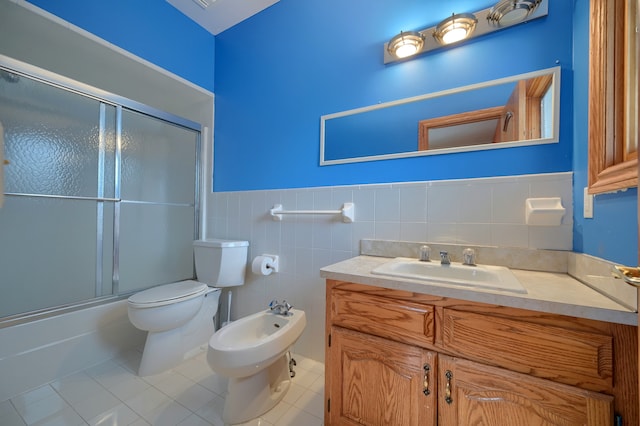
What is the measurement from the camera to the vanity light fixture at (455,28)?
119cm

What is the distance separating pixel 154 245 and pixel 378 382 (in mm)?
2064

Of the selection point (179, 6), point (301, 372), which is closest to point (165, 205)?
point (179, 6)

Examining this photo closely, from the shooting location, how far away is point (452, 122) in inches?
50.0

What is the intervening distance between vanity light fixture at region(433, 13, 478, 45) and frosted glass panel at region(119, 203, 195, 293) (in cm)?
227

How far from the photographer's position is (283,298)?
1.75 m

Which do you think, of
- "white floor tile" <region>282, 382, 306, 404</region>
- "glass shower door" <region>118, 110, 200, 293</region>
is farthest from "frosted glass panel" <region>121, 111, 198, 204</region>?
"white floor tile" <region>282, 382, 306, 404</region>

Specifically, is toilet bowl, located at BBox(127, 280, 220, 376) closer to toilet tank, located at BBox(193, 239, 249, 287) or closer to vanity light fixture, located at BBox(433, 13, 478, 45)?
toilet tank, located at BBox(193, 239, 249, 287)

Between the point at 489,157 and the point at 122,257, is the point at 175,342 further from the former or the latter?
the point at 489,157

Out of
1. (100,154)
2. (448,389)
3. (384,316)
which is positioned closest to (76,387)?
(100,154)

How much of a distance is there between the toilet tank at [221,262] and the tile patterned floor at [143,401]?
1.88ft

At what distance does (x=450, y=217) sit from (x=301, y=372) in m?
1.30

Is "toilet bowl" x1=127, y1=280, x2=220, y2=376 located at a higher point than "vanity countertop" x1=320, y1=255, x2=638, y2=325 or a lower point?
lower

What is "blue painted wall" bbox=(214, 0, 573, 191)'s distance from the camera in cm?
112

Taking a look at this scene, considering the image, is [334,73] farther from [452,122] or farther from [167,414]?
[167,414]
